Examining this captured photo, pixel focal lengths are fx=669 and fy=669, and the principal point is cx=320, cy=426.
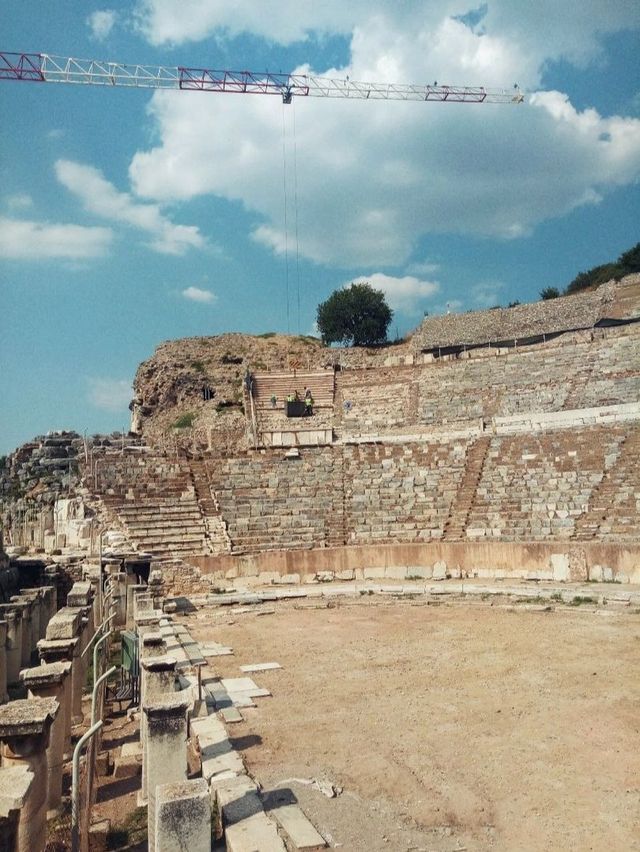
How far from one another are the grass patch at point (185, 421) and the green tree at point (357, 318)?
15231 mm

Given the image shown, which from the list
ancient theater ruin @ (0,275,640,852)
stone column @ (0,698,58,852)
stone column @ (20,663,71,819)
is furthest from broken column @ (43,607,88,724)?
stone column @ (0,698,58,852)

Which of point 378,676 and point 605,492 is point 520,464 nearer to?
point 605,492

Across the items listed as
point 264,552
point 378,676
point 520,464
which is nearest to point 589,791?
point 378,676

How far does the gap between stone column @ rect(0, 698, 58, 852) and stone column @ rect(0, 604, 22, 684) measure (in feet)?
27.0

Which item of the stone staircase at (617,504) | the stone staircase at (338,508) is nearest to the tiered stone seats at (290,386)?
the stone staircase at (338,508)

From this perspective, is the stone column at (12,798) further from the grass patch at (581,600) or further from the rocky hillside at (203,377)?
the rocky hillside at (203,377)

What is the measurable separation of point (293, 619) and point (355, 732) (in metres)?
7.59

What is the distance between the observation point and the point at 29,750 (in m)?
4.65

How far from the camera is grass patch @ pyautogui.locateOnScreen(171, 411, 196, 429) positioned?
36.3 metres

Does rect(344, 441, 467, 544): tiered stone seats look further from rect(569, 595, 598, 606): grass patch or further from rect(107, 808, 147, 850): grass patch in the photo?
rect(107, 808, 147, 850): grass patch

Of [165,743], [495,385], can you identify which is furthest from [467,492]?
[165,743]

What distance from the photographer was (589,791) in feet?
18.9

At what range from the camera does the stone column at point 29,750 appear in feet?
14.6

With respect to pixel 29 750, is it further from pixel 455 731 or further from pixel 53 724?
pixel 455 731
